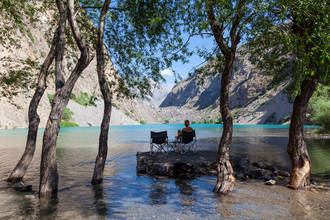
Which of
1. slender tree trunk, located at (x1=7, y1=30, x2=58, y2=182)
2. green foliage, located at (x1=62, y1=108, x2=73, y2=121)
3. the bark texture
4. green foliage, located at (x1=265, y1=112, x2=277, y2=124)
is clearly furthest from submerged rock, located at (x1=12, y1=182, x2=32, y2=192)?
green foliage, located at (x1=265, y1=112, x2=277, y2=124)

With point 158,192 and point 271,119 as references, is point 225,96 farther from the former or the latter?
point 271,119

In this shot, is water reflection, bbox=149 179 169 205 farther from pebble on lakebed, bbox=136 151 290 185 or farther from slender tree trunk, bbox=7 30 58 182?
slender tree trunk, bbox=7 30 58 182

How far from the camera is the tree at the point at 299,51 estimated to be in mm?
4988

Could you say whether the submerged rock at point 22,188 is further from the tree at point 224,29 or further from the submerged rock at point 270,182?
the submerged rock at point 270,182

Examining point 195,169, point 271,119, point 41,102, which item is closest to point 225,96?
point 195,169

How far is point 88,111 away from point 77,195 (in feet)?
251

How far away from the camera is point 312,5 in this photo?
5.03 m

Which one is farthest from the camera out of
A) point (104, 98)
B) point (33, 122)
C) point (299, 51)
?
point (33, 122)

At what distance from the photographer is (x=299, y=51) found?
205 inches

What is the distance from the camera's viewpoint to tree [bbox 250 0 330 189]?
196 inches

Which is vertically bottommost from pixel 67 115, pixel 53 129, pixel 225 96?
pixel 53 129

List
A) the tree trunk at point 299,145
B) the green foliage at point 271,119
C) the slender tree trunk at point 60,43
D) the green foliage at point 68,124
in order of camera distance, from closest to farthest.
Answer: the slender tree trunk at point 60,43, the tree trunk at point 299,145, the green foliage at point 68,124, the green foliage at point 271,119

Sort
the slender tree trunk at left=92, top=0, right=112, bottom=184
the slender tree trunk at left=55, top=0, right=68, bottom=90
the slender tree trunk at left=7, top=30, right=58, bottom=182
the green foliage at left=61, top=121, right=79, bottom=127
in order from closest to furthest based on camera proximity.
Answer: the slender tree trunk at left=55, top=0, right=68, bottom=90 < the slender tree trunk at left=92, top=0, right=112, bottom=184 < the slender tree trunk at left=7, top=30, right=58, bottom=182 < the green foliage at left=61, top=121, right=79, bottom=127

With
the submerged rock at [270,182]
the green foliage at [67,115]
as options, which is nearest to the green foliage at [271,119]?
the green foliage at [67,115]
